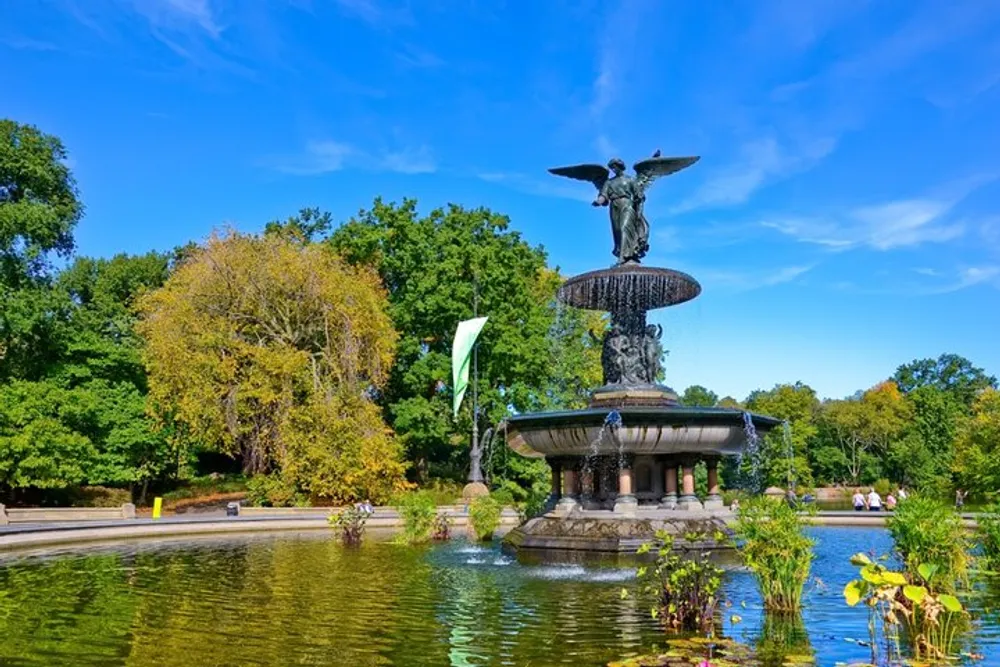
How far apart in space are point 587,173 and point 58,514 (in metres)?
22.2

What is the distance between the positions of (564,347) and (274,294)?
15.6 m

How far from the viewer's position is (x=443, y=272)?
134 ft

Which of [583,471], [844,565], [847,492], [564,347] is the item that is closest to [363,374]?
[564,347]

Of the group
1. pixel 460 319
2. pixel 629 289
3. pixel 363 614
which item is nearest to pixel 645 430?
pixel 629 289

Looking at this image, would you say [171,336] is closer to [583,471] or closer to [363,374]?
[363,374]

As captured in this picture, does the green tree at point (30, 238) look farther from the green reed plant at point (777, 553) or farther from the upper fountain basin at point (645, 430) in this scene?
the green reed plant at point (777, 553)

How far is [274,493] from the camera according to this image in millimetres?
34188

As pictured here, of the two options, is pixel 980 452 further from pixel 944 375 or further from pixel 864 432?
pixel 944 375

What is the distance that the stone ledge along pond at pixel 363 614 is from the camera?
6.95 m

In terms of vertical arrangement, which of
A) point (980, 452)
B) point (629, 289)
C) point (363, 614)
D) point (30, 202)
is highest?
point (30, 202)

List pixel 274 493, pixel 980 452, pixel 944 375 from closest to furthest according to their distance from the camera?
1. pixel 274 493
2. pixel 980 452
3. pixel 944 375

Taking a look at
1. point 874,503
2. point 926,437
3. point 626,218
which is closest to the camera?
point 626,218

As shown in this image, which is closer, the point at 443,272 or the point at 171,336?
the point at 171,336

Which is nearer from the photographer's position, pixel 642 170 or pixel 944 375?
pixel 642 170
